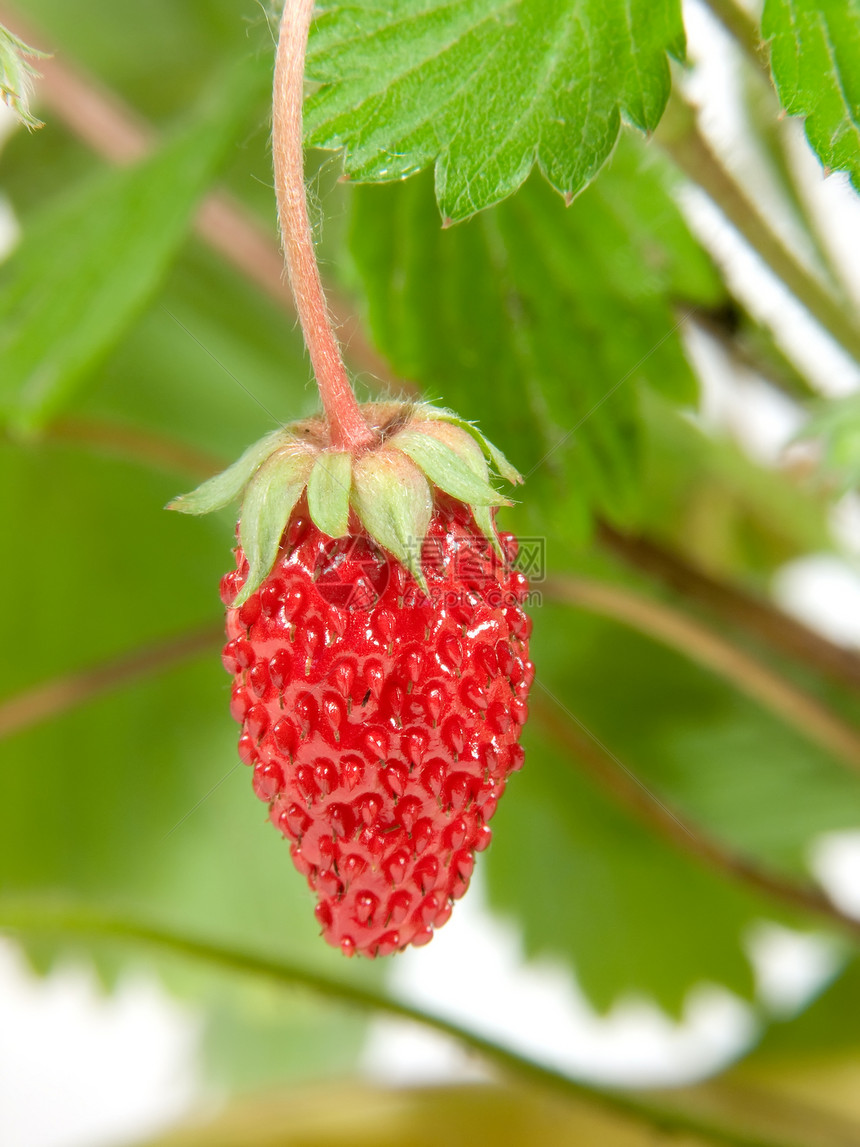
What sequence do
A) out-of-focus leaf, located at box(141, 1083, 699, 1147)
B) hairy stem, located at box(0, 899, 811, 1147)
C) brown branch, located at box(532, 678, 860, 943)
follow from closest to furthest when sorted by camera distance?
hairy stem, located at box(0, 899, 811, 1147) → brown branch, located at box(532, 678, 860, 943) → out-of-focus leaf, located at box(141, 1083, 699, 1147)

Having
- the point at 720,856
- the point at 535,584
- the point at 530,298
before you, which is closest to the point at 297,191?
the point at 530,298

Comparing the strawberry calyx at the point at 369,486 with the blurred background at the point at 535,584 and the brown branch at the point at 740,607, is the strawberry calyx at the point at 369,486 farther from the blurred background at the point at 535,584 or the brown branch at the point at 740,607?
the brown branch at the point at 740,607

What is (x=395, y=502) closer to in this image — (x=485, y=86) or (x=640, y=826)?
(x=485, y=86)

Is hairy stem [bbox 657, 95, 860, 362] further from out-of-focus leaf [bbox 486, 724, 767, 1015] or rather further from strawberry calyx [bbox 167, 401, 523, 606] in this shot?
out-of-focus leaf [bbox 486, 724, 767, 1015]

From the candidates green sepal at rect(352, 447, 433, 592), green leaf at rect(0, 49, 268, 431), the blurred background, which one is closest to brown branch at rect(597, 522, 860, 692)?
the blurred background

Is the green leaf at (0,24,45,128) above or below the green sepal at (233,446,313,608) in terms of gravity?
above

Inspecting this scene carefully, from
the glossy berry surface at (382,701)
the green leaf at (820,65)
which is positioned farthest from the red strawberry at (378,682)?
the green leaf at (820,65)

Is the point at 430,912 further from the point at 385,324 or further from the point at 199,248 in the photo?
the point at 199,248
